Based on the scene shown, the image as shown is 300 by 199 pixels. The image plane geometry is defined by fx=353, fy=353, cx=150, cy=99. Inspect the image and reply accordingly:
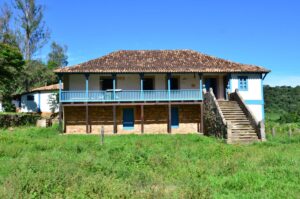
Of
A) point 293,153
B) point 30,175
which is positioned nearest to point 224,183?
point 30,175

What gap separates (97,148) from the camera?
15836 millimetres

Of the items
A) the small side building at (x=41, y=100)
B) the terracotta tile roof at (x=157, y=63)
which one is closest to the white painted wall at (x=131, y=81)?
the terracotta tile roof at (x=157, y=63)

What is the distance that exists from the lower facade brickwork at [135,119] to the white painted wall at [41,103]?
45.6 feet

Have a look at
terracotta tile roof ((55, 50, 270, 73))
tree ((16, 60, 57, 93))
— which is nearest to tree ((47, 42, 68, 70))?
tree ((16, 60, 57, 93))

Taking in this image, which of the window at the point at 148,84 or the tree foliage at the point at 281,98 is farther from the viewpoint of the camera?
the tree foliage at the point at 281,98

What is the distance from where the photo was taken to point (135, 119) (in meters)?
26.1

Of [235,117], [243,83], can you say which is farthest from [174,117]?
[243,83]

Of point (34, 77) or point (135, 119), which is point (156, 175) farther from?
point (34, 77)

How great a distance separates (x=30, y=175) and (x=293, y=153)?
390 inches

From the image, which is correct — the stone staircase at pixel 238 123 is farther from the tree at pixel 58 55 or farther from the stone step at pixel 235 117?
the tree at pixel 58 55

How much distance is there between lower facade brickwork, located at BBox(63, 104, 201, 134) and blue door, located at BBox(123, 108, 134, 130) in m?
0.22

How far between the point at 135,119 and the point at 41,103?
1808 centimetres

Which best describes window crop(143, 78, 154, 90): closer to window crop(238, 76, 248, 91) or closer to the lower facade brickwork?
the lower facade brickwork

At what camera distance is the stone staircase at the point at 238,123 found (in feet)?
64.0
